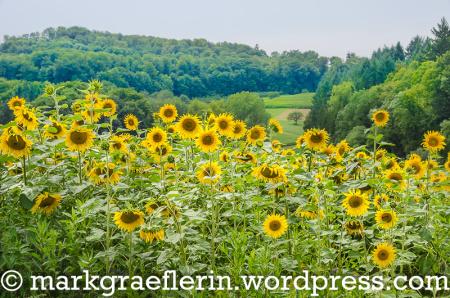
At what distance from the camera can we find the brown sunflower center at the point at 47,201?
12.6 ft

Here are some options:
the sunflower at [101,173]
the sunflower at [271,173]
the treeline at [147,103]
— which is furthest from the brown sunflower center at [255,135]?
the treeline at [147,103]

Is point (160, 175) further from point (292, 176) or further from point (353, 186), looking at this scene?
point (353, 186)

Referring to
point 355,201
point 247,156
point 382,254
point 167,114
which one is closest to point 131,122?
point 167,114

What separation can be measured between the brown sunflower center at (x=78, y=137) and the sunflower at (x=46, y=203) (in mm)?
A: 419

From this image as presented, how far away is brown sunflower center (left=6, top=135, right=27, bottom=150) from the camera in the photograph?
3.83 metres

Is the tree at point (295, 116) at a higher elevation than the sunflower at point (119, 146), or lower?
lower

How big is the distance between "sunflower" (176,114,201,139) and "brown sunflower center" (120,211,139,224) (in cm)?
107

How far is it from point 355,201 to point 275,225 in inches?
23.3

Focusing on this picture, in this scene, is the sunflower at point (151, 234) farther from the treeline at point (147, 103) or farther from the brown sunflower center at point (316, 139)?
the treeline at point (147, 103)

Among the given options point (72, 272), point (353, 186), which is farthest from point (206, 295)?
point (353, 186)

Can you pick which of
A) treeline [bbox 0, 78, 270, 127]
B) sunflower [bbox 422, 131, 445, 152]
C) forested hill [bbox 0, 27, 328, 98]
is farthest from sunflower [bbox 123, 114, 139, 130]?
forested hill [bbox 0, 27, 328, 98]

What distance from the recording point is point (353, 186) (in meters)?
4.33

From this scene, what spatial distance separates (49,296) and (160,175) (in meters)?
1.34

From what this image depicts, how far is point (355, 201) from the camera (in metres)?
3.95
